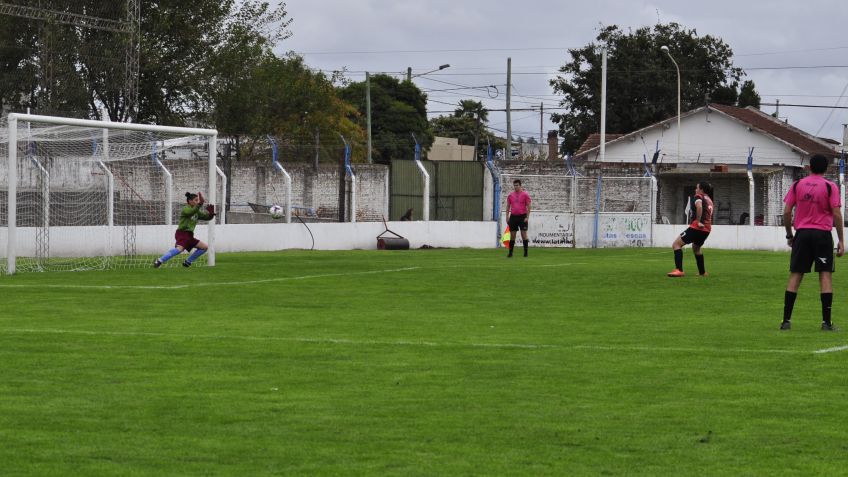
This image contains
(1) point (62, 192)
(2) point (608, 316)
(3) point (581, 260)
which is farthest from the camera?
(3) point (581, 260)

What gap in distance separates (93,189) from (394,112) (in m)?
66.2

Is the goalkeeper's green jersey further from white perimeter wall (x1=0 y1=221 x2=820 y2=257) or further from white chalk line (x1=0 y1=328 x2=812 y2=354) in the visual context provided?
white chalk line (x1=0 y1=328 x2=812 y2=354)

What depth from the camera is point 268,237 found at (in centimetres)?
3706

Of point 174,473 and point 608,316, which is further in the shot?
point 608,316

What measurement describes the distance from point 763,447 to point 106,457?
3535mm

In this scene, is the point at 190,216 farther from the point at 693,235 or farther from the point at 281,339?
the point at 281,339

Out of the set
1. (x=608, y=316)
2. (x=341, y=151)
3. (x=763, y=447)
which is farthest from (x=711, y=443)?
(x=341, y=151)

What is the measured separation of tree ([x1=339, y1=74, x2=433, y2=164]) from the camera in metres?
93.9

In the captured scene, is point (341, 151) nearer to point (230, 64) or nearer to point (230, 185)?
point (230, 185)

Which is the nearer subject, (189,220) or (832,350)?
(832,350)

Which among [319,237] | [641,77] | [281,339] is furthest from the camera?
[641,77]

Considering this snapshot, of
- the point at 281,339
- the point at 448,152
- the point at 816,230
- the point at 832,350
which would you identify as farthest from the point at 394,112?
the point at 832,350

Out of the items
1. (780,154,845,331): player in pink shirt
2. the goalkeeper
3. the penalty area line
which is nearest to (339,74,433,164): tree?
the goalkeeper

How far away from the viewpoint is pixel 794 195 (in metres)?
14.5
